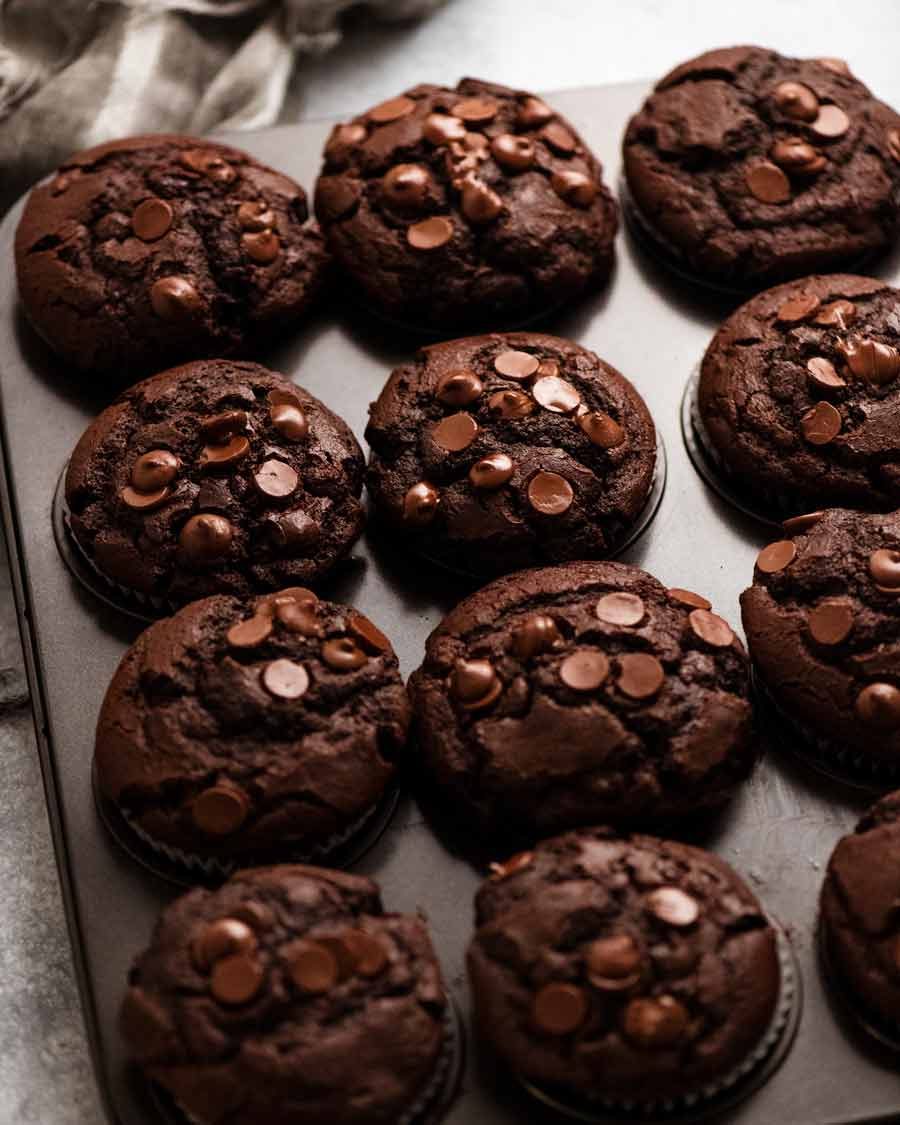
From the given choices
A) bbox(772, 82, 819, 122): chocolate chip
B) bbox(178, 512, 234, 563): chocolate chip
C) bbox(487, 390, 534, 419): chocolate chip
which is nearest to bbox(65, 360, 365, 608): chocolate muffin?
bbox(178, 512, 234, 563): chocolate chip

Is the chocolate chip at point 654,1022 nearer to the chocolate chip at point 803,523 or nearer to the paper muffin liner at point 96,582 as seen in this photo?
the chocolate chip at point 803,523

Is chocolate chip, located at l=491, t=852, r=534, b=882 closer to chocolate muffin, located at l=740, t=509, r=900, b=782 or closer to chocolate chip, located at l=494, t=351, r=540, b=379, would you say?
chocolate muffin, located at l=740, t=509, r=900, b=782

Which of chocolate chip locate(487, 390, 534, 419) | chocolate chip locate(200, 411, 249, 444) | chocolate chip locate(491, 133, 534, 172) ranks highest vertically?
chocolate chip locate(491, 133, 534, 172)

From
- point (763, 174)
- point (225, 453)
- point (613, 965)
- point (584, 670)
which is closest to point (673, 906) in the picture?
point (613, 965)

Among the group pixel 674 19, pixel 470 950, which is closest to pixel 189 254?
pixel 470 950

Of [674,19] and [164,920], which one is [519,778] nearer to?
[164,920]
